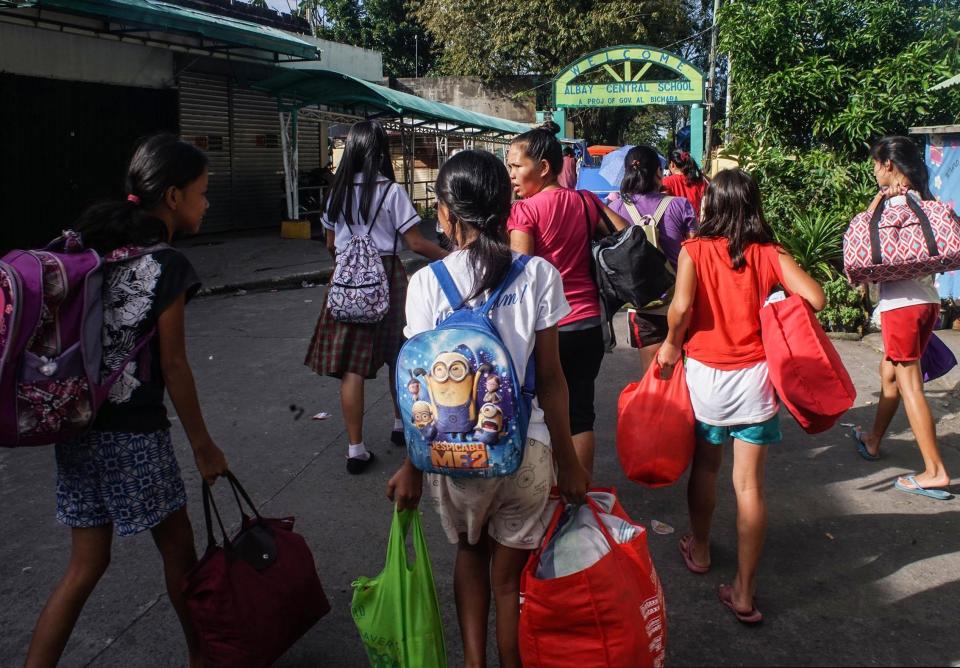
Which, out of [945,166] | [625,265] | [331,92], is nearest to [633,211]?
[625,265]

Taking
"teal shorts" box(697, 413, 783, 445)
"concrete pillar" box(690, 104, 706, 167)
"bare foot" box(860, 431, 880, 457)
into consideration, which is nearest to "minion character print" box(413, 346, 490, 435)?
"teal shorts" box(697, 413, 783, 445)

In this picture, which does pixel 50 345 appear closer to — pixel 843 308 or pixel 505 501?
pixel 505 501

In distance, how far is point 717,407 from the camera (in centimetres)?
316

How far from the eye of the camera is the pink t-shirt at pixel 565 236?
3.64 m

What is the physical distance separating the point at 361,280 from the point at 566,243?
1183 millimetres

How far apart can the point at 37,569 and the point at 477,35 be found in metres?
28.6

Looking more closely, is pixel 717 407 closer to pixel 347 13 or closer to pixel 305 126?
pixel 305 126

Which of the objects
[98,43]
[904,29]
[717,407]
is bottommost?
[717,407]

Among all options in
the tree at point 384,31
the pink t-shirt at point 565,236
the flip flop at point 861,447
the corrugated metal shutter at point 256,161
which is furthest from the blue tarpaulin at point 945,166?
the tree at point 384,31

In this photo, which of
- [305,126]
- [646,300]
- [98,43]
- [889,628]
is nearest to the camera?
[889,628]

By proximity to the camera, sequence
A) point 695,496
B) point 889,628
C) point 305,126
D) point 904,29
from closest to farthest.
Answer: point 889,628 → point 695,496 → point 904,29 → point 305,126

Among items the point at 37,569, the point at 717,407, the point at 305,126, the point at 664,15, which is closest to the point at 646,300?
the point at 717,407

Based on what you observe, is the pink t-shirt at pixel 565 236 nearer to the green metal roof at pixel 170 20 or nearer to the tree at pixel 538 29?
the green metal roof at pixel 170 20

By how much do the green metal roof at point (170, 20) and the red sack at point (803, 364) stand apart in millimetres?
9088
